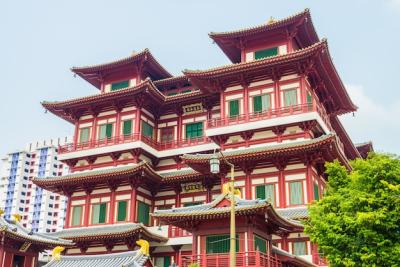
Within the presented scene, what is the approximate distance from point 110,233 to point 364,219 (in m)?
21.3

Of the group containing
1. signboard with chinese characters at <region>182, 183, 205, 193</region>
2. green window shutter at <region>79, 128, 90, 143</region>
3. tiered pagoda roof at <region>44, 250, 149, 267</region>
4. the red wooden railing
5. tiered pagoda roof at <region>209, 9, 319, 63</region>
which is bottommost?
tiered pagoda roof at <region>44, 250, 149, 267</region>

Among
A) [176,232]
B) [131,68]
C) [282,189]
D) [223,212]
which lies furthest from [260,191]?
[131,68]

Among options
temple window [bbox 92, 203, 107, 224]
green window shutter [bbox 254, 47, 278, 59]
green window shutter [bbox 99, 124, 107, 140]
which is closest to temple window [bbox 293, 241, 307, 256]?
green window shutter [bbox 254, 47, 278, 59]

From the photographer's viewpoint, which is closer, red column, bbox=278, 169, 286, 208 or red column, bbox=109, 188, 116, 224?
red column, bbox=278, 169, 286, 208

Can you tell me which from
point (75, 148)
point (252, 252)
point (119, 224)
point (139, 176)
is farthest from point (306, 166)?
point (75, 148)

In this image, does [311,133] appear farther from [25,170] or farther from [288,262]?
[25,170]

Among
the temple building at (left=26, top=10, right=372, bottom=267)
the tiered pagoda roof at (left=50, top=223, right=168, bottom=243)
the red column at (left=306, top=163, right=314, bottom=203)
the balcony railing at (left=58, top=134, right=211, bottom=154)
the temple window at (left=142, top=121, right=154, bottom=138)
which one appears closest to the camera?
the red column at (left=306, top=163, right=314, bottom=203)

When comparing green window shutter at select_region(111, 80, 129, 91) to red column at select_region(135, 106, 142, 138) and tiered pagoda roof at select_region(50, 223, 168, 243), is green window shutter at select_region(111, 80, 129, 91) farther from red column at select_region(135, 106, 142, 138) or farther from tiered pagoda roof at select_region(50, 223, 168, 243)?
tiered pagoda roof at select_region(50, 223, 168, 243)

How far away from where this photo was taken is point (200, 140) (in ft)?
137

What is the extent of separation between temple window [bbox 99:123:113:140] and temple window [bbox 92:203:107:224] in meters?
6.40

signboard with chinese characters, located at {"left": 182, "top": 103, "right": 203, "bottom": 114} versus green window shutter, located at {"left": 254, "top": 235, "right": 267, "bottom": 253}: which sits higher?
signboard with chinese characters, located at {"left": 182, "top": 103, "right": 203, "bottom": 114}

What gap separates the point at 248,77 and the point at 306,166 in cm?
889

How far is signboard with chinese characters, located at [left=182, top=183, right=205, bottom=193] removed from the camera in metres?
39.5

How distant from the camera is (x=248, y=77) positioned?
3794 cm
